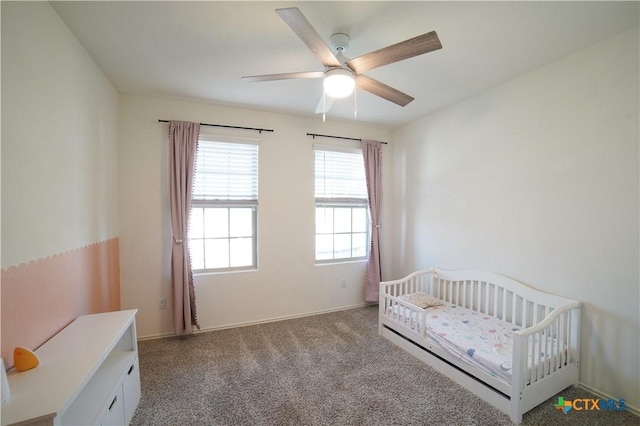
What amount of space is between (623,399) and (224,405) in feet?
9.00

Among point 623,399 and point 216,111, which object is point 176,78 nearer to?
point 216,111

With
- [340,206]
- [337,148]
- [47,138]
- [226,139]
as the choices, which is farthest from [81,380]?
[337,148]

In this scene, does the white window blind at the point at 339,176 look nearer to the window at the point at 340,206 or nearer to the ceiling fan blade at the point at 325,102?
the window at the point at 340,206

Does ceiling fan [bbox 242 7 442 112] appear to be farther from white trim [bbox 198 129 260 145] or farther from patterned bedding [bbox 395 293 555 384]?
patterned bedding [bbox 395 293 555 384]

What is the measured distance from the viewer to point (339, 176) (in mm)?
3613

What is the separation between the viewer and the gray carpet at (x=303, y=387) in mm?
1702

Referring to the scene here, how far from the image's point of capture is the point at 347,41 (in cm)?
180

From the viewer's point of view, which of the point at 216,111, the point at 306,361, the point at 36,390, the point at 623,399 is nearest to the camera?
the point at 36,390

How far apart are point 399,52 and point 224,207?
2408 mm

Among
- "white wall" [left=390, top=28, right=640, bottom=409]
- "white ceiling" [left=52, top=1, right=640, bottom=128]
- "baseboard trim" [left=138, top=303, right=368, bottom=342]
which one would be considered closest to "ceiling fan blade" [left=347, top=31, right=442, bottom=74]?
"white ceiling" [left=52, top=1, right=640, bottom=128]

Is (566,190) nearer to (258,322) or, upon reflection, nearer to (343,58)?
(343,58)

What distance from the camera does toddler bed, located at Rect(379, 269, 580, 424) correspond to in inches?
68.2

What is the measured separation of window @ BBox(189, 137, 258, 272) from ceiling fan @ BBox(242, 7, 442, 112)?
1.46 metres

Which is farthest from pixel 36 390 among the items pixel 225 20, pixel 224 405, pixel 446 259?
pixel 446 259
